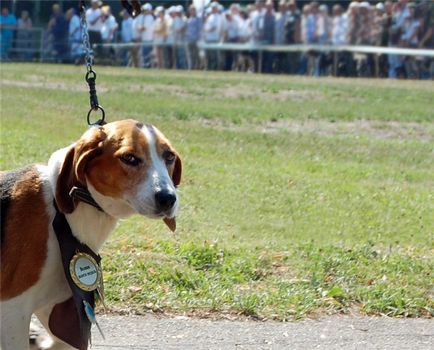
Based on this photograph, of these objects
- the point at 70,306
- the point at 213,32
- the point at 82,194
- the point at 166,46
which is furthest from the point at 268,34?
the point at 82,194

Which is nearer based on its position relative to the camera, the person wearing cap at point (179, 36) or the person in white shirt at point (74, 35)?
the person wearing cap at point (179, 36)

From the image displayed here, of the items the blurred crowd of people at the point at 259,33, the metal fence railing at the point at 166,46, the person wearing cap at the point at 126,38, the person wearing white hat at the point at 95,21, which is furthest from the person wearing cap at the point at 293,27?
the person wearing white hat at the point at 95,21

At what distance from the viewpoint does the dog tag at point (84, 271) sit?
4.39 m

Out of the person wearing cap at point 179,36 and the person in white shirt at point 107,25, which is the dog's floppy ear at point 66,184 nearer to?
the person in white shirt at point 107,25

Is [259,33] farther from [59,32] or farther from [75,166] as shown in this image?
[75,166]

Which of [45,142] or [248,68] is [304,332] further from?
[248,68]

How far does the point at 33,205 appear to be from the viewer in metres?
4.44

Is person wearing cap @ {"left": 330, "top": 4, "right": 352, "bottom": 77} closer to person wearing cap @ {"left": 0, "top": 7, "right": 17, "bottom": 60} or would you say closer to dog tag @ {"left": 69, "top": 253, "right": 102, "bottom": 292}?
person wearing cap @ {"left": 0, "top": 7, "right": 17, "bottom": 60}

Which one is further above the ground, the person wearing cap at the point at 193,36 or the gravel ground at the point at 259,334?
the gravel ground at the point at 259,334

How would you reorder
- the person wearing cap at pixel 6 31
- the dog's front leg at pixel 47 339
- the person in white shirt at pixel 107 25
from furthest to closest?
1. the person wearing cap at pixel 6 31
2. the person in white shirt at pixel 107 25
3. the dog's front leg at pixel 47 339

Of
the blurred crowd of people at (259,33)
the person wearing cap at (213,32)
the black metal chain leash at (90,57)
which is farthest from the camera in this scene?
the person wearing cap at (213,32)

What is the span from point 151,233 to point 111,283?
1.51m

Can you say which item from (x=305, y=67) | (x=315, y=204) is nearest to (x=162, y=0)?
(x=305, y=67)

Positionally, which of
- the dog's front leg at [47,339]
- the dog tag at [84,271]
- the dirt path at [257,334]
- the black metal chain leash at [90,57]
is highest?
the black metal chain leash at [90,57]
